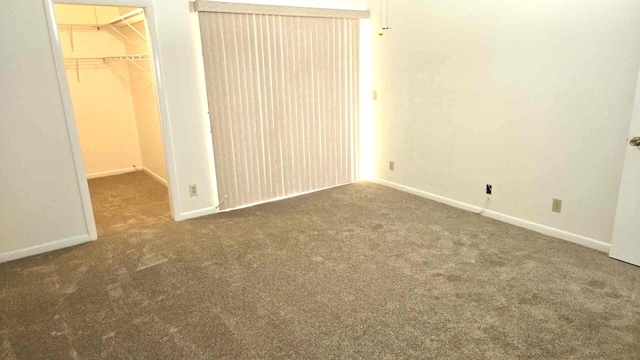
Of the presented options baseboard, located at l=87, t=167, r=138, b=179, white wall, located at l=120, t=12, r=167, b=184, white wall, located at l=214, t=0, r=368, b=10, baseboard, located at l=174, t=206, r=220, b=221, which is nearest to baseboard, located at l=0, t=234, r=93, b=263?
baseboard, located at l=174, t=206, r=220, b=221

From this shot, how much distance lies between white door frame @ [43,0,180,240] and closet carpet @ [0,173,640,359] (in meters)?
0.30

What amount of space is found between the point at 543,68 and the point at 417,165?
1.65 meters

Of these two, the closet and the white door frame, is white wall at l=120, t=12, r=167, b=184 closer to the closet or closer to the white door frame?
the closet

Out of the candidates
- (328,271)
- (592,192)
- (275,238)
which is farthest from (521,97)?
(275,238)

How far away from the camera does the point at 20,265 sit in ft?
10.2

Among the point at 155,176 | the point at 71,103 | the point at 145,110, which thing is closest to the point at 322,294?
the point at 71,103

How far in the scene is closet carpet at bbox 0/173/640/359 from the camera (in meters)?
2.10

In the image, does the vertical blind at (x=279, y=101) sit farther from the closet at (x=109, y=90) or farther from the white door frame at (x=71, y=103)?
the closet at (x=109, y=90)

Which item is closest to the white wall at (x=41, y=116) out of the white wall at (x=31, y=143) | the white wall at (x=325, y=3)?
the white wall at (x=31, y=143)

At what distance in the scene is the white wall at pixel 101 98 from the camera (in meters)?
5.31

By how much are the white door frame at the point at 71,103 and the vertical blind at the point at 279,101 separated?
426 mm

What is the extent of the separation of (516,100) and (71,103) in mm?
3701

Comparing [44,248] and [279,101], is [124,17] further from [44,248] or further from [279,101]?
[44,248]

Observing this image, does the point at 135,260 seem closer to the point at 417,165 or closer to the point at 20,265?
the point at 20,265
